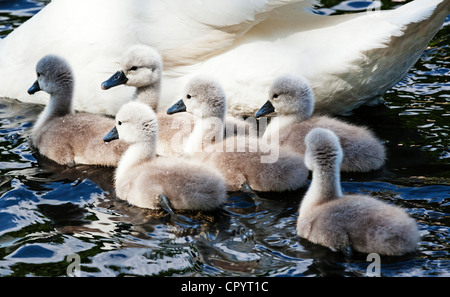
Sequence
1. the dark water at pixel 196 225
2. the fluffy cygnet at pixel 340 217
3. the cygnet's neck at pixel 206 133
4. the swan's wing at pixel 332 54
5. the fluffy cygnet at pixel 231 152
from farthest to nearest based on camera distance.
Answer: the swan's wing at pixel 332 54 → the cygnet's neck at pixel 206 133 → the fluffy cygnet at pixel 231 152 → the dark water at pixel 196 225 → the fluffy cygnet at pixel 340 217

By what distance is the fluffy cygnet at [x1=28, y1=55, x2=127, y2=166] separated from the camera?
6266 millimetres

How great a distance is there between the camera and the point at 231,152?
570 centimetres

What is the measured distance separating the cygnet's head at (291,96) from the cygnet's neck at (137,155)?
111cm

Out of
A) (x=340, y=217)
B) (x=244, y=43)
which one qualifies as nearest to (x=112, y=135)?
(x=244, y=43)

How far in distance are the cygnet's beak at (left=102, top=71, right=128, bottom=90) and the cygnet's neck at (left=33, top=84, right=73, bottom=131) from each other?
304 mm

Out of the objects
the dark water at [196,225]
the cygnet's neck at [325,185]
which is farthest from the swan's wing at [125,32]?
the cygnet's neck at [325,185]

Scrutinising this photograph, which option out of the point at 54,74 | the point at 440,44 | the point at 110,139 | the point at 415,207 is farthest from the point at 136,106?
the point at 440,44

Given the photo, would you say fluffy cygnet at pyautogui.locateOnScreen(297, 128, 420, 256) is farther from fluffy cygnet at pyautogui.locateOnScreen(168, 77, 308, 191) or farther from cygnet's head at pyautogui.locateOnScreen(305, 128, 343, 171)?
fluffy cygnet at pyautogui.locateOnScreen(168, 77, 308, 191)

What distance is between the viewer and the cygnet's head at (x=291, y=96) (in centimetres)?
617

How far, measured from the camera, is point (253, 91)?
6750mm

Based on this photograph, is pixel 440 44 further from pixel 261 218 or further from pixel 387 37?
pixel 261 218

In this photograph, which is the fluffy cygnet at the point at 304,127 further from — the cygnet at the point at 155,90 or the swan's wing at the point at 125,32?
the swan's wing at the point at 125,32

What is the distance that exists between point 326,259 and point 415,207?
0.95 m

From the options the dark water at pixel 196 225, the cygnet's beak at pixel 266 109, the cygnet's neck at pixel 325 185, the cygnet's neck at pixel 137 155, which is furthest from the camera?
the cygnet's beak at pixel 266 109
